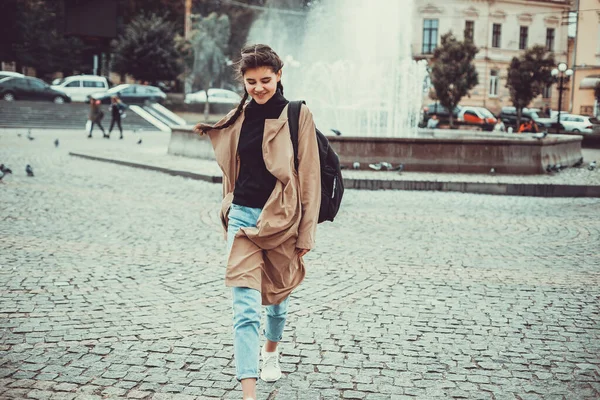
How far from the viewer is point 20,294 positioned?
230 inches

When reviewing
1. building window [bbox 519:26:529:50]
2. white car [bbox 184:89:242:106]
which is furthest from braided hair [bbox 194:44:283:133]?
building window [bbox 519:26:529:50]

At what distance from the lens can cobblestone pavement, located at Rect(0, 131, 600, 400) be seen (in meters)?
4.16

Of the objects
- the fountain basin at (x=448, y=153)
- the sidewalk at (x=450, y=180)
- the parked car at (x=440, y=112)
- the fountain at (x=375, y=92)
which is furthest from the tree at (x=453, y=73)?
the fountain basin at (x=448, y=153)

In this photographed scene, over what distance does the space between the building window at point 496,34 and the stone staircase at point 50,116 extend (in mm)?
30119

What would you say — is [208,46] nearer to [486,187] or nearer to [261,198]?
[486,187]

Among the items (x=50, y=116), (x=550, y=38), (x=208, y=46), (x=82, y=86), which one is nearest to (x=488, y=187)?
(x=50, y=116)

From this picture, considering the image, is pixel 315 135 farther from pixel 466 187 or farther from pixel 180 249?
pixel 466 187

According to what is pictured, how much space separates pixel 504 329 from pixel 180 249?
3857 mm

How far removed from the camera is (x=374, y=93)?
112 feet

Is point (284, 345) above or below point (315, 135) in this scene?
below

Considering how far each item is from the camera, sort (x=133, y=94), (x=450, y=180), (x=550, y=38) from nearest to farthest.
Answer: (x=450, y=180) → (x=133, y=94) → (x=550, y=38)

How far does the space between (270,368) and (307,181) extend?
1.16 m

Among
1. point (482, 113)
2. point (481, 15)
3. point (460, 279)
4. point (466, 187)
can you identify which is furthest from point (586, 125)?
point (460, 279)

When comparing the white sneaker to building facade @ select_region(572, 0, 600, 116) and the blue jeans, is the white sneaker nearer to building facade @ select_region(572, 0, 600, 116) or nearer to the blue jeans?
the blue jeans
